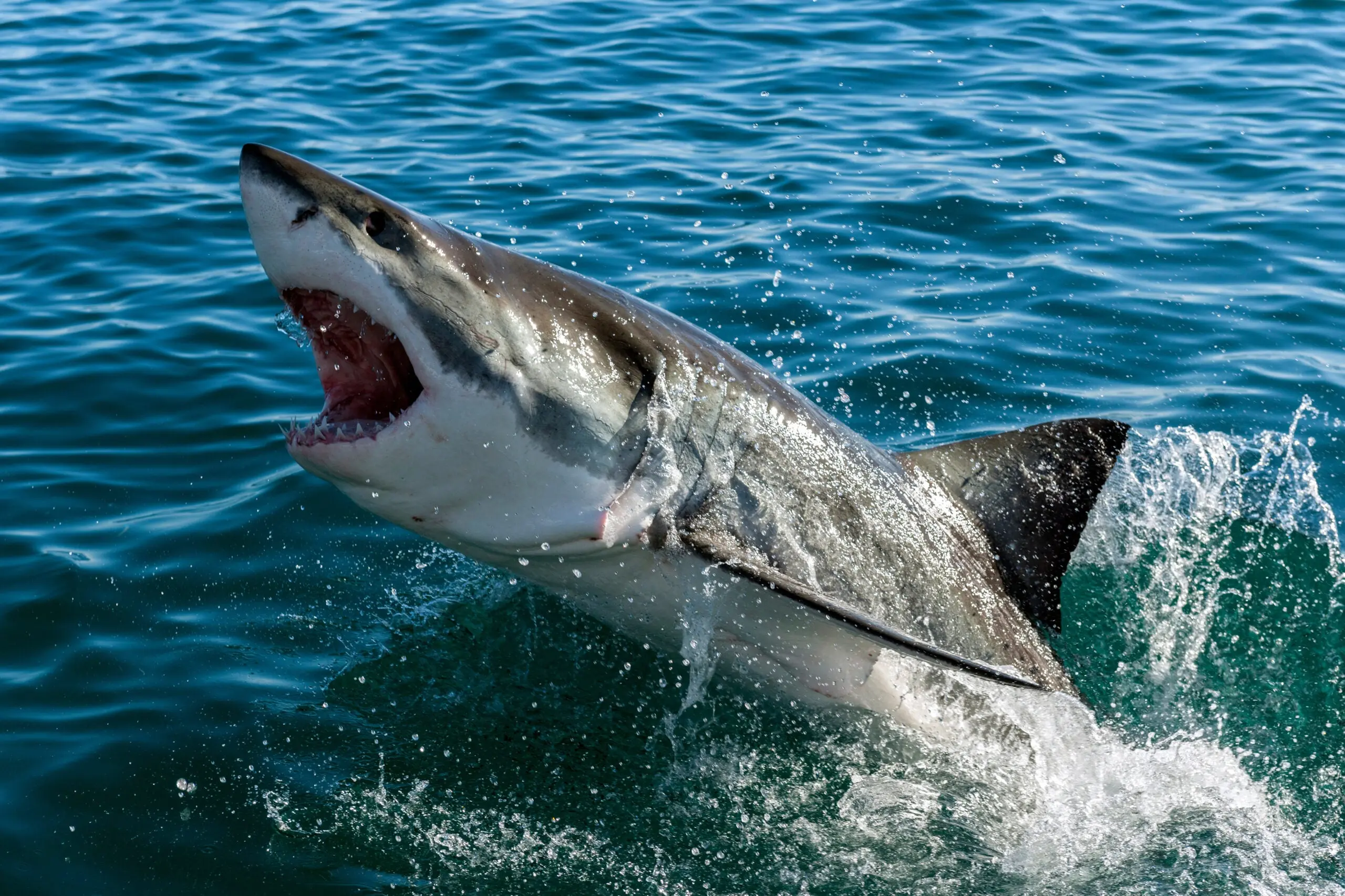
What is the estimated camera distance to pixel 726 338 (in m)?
8.12

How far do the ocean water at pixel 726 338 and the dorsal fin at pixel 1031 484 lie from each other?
0.49 meters

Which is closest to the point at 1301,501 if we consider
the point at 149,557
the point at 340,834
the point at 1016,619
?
the point at 1016,619

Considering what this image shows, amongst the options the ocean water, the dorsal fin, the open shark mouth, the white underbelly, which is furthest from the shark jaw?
the dorsal fin

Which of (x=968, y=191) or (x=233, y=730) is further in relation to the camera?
(x=968, y=191)

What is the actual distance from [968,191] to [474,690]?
20.8 feet

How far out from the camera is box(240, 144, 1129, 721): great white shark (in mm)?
3848

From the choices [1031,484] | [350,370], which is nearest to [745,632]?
[1031,484]

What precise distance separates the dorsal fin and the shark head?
130 centimetres

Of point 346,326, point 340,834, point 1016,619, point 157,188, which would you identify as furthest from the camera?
point 157,188

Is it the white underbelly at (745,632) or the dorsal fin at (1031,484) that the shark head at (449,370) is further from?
the dorsal fin at (1031,484)

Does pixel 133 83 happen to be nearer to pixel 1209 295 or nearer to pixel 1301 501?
pixel 1209 295

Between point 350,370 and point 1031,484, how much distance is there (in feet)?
7.67

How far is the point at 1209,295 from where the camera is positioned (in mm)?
8961

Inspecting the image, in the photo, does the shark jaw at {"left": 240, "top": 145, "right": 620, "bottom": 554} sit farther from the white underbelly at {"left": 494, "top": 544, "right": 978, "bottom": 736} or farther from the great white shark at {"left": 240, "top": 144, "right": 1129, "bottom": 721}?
the white underbelly at {"left": 494, "top": 544, "right": 978, "bottom": 736}
